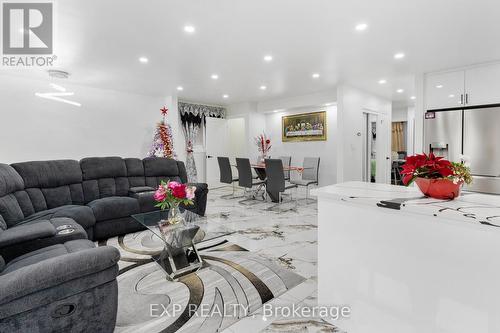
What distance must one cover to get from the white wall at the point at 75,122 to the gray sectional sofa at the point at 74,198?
6.12ft

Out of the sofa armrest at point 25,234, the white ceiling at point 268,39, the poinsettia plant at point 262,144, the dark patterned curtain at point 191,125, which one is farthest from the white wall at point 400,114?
the sofa armrest at point 25,234

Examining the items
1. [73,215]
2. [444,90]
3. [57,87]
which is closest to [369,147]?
[444,90]

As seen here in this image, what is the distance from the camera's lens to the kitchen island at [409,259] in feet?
3.78

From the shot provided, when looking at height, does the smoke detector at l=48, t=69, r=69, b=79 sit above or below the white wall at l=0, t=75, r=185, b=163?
above

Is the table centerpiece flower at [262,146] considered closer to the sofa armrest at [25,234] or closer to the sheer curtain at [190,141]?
the sheer curtain at [190,141]

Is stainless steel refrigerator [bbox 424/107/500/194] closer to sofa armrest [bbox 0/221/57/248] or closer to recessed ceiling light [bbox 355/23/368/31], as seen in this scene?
recessed ceiling light [bbox 355/23/368/31]

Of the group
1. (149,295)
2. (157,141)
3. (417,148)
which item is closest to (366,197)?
(149,295)

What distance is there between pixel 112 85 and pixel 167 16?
3446 millimetres

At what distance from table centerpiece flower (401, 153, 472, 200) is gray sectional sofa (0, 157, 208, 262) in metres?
2.72

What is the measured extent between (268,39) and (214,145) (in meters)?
4.82

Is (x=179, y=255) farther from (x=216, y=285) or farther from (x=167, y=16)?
(x=167, y=16)

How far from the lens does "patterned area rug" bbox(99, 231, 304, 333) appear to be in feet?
5.92

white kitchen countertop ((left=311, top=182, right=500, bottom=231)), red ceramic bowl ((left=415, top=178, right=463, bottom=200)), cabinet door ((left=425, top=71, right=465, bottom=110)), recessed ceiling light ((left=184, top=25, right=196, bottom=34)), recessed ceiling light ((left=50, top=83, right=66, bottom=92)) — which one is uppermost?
recessed ceiling light ((left=184, top=25, right=196, bottom=34))

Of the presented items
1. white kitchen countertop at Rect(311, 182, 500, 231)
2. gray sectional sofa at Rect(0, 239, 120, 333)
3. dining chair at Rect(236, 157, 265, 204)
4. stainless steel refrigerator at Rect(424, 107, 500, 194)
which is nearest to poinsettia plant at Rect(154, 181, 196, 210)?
gray sectional sofa at Rect(0, 239, 120, 333)
